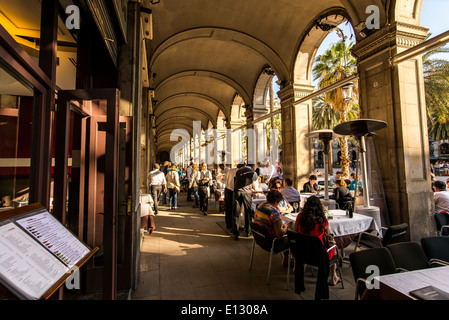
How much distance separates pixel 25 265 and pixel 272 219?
2.91m

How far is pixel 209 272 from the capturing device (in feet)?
11.7

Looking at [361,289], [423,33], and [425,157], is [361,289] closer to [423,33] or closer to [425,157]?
[425,157]

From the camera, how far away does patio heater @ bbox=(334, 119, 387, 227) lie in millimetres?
4367

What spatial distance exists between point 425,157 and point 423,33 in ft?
8.15

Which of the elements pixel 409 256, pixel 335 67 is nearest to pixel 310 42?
pixel 335 67

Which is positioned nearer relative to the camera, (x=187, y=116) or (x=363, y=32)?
(x=363, y=32)

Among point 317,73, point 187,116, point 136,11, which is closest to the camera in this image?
point 136,11

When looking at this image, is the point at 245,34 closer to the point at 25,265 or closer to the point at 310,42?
the point at 310,42

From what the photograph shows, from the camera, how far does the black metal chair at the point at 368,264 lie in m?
2.15

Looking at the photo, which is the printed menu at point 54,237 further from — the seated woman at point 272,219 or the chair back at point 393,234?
the chair back at point 393,234

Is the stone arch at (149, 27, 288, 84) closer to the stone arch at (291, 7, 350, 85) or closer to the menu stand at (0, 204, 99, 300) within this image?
the stone arch at (291, 7, 350, 85)

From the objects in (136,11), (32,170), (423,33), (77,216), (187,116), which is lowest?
(77,216)
